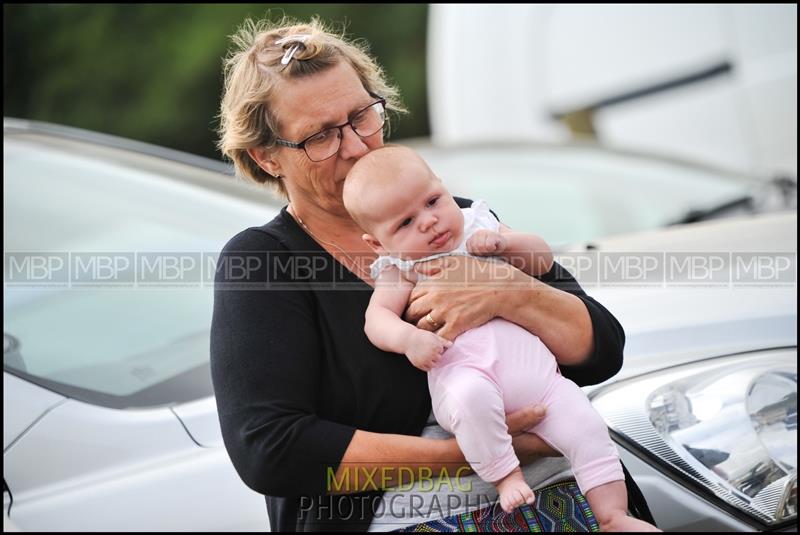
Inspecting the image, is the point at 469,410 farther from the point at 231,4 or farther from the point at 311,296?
the point at 231,4

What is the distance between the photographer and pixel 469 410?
158cm

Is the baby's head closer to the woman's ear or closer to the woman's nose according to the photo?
the woman's nose

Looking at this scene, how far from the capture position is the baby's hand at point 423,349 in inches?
63.4

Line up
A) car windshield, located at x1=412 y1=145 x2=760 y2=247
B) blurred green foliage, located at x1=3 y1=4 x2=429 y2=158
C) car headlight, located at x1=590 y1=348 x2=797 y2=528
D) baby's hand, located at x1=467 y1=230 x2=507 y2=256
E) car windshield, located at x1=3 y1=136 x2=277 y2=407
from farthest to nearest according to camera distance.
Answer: blurred green foliage, located at x1=3 y1=4 x2=429 y2=158 → car windshield, located at x1=412 y1=145 x2=760 y2=247 → car windshield, located at x1=3 y1=136 x2=277 y2=407 → car headlight, located at x1=590 y1=348 x2=797 y2=528 → baby's hand, located at x1=467 y1=230 x2=507 y2=256

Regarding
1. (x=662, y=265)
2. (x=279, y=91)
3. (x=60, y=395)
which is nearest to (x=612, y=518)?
(x=279, y=91)

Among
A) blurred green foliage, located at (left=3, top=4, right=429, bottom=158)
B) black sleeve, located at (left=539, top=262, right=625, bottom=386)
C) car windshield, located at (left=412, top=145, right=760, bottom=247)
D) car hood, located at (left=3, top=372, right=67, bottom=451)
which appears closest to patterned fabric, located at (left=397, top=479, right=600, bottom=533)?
black sleeve, located at (left=539, top=262, right=625, bottom=386)

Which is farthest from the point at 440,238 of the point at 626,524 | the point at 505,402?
the point at 626,524

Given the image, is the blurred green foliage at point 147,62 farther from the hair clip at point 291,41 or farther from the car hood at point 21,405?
the hair clip at point 291,41

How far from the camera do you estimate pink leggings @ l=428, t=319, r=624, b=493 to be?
1.59m

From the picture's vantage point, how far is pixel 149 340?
237 cm

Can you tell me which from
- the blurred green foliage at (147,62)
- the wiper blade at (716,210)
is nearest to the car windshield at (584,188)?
the wiper blade at (716,210)

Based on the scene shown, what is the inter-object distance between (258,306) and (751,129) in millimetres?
4246

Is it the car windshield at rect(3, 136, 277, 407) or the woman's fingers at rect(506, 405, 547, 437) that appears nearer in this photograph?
the woman's fingers at rect(506, 405, 547, 437)

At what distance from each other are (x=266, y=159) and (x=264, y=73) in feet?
0.51
